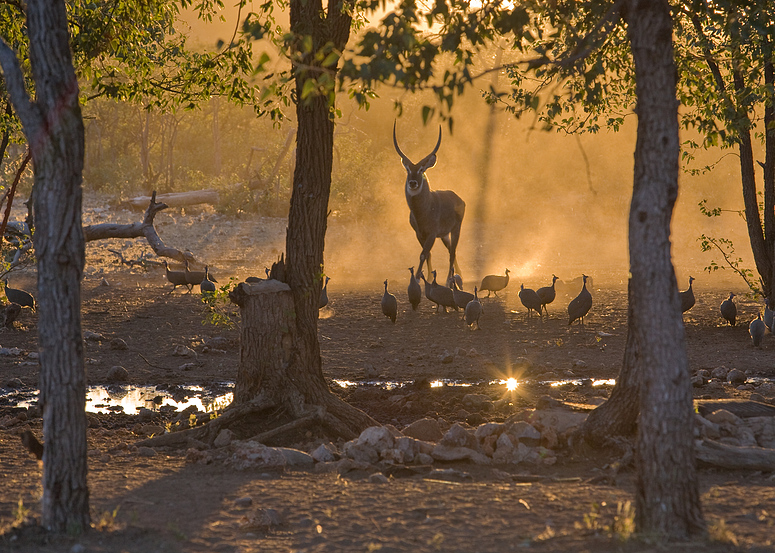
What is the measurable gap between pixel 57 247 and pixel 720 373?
27.0 feet

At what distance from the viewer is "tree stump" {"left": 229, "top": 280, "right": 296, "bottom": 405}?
24.1 feet

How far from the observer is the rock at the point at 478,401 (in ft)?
28.1

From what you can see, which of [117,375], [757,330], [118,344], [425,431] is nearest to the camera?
[425,431]

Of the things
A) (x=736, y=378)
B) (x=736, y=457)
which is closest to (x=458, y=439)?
(x=736, y=457)

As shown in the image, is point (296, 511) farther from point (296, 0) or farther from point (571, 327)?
point (571, 327)

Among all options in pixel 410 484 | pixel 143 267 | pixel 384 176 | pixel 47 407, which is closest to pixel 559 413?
pixel 410 484

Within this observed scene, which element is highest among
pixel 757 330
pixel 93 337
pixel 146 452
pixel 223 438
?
pixel 757 330

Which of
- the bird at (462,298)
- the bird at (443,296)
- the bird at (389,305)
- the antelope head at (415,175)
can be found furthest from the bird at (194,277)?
the bird at (462,298)

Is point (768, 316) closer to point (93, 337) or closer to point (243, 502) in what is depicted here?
point (243, 502)

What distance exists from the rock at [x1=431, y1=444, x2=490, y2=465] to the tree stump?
172 cm

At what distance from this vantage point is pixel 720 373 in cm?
997

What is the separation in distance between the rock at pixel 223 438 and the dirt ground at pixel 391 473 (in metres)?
0.36

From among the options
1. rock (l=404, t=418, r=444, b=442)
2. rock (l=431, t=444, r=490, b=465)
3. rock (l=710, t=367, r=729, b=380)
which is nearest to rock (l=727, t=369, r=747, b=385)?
rock (l=710, t=367, r=729, b=380)

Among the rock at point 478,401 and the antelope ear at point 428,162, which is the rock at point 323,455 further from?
the antelope ear at point 428,162
